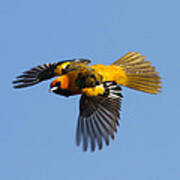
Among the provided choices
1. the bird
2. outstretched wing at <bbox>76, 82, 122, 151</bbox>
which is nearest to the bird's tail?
the bird

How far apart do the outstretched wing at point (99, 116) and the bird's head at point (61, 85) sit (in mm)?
535

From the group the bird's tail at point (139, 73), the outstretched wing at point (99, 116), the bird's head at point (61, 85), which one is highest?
the bird's tail at point (139, 73)

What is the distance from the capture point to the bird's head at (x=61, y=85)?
36.3 ft

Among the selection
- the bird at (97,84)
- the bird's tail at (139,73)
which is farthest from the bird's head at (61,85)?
the bird's tail at (139,73)

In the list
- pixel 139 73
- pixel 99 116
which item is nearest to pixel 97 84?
pixel 99 116

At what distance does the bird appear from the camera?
32.8ft

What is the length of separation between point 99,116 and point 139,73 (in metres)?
2.09

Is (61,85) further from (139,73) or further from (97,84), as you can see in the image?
(139,73)

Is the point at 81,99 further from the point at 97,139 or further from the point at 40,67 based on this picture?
the point at 40,67

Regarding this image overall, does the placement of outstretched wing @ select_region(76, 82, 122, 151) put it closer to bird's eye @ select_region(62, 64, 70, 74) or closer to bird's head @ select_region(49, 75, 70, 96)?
bird's head @ select_region(49, 75, 70, 96)

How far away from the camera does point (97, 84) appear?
34.9 feet

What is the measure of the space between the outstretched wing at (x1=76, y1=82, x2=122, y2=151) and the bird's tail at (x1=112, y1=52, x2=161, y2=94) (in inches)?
41.8

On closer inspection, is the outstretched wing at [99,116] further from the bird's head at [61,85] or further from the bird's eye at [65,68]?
the bird's eye at [65,68]

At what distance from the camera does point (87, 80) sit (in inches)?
422
